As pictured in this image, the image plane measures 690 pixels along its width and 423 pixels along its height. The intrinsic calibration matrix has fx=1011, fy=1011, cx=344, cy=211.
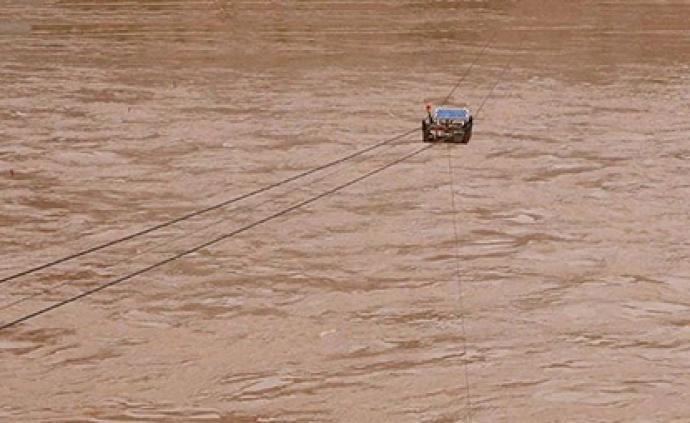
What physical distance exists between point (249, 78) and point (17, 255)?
5.50 metres

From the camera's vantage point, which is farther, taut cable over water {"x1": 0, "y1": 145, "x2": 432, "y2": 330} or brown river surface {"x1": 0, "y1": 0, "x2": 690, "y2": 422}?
taut cable over water {"x1": 0, "y1": 145, "x2": 432, "y2": 330}

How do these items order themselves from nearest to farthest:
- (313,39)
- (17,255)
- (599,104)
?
(17,255)
(599,104)
(313,39)

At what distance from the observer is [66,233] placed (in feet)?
23.6

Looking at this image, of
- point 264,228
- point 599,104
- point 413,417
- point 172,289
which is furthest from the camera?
point 599,104

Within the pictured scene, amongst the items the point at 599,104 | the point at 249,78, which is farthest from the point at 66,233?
the point at 599,104

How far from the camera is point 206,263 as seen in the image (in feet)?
22.0

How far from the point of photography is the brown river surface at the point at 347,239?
5.20 metres

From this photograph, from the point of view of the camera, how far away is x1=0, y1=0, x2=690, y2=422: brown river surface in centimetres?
520

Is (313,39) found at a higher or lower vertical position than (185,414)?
higher

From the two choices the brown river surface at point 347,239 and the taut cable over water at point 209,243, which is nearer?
the brown river surface at point 347,239

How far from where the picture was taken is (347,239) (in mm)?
7109

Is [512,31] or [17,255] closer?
[17,255]

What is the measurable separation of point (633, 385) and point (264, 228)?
303 centimetres

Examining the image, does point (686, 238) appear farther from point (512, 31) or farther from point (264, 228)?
point (512, 31)
